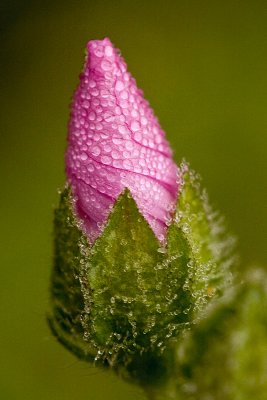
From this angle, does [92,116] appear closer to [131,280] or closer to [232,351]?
[131,280]

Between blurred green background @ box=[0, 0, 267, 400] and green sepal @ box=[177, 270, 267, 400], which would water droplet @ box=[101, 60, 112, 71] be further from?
Answer: blurred green background @ box=[0, 0, 267, 400]

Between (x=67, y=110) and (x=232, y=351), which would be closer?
(x=232, y=351)

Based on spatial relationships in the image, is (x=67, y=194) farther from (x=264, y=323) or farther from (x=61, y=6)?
(x=61, y=6)

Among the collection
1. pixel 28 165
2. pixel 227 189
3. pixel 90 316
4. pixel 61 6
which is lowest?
pixel 90 316

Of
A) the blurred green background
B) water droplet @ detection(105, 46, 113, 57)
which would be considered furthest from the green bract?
the blurred green background

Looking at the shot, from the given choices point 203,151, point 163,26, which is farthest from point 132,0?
point 203,151

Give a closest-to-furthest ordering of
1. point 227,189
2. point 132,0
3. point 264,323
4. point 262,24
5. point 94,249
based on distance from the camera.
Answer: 1. point 94,249
2. point 264,323
3. point 227,189
4. point 262,24
5. point 132,0

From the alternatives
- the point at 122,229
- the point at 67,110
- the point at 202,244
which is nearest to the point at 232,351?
the point at 202,244
